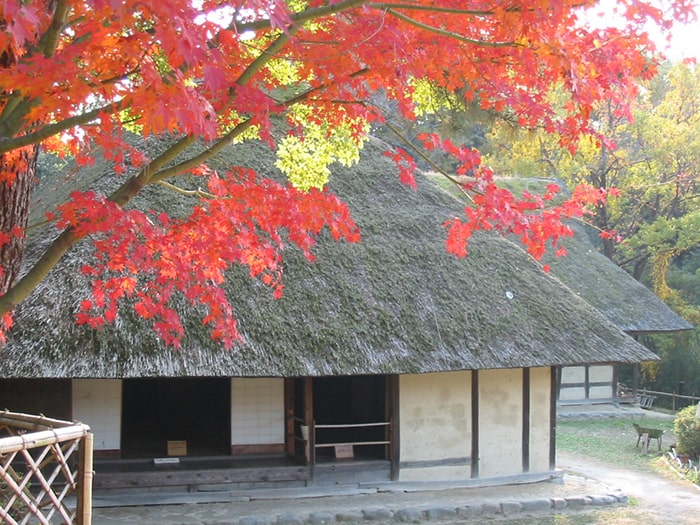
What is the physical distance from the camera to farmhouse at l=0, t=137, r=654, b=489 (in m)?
9.99

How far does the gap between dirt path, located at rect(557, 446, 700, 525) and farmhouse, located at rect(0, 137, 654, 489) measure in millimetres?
1327

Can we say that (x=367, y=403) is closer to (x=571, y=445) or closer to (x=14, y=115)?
(x=571, y=445)

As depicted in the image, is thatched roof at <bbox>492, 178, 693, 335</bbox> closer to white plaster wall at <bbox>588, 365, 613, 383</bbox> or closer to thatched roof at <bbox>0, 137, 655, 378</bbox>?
white plaster wall at <bbox>588, 365, 613, 383</bbox>

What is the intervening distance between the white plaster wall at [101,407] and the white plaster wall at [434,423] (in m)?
4.09

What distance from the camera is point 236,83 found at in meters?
4.91

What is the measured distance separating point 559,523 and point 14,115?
27.7 feet

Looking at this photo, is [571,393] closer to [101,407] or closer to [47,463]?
[101,407]

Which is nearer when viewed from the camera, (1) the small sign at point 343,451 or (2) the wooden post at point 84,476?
(2) the wooden post at point 84,476

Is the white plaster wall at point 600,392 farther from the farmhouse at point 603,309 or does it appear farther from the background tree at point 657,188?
the background tree at point 657,188

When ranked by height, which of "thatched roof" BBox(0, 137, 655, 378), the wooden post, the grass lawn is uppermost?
"thatched roof" BBox(0, 137, 655, 378)

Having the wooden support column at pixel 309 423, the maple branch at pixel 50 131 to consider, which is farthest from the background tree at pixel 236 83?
the wooden support column at pixel 309 423

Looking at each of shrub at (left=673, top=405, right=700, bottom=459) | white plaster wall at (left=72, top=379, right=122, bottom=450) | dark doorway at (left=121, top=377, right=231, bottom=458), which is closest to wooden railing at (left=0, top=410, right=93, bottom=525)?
white plaster wall at (left=72, top=379, right=122, bottom=450)

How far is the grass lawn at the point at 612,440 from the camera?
1518cm

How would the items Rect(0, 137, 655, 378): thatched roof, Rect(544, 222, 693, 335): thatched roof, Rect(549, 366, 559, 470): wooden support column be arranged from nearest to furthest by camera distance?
Rect(0, 137, 655, 378): thatched roof, Rect(549, 366, 559, 470): wooden support column, Rect(544, 222, 693, 335): thatched roof
